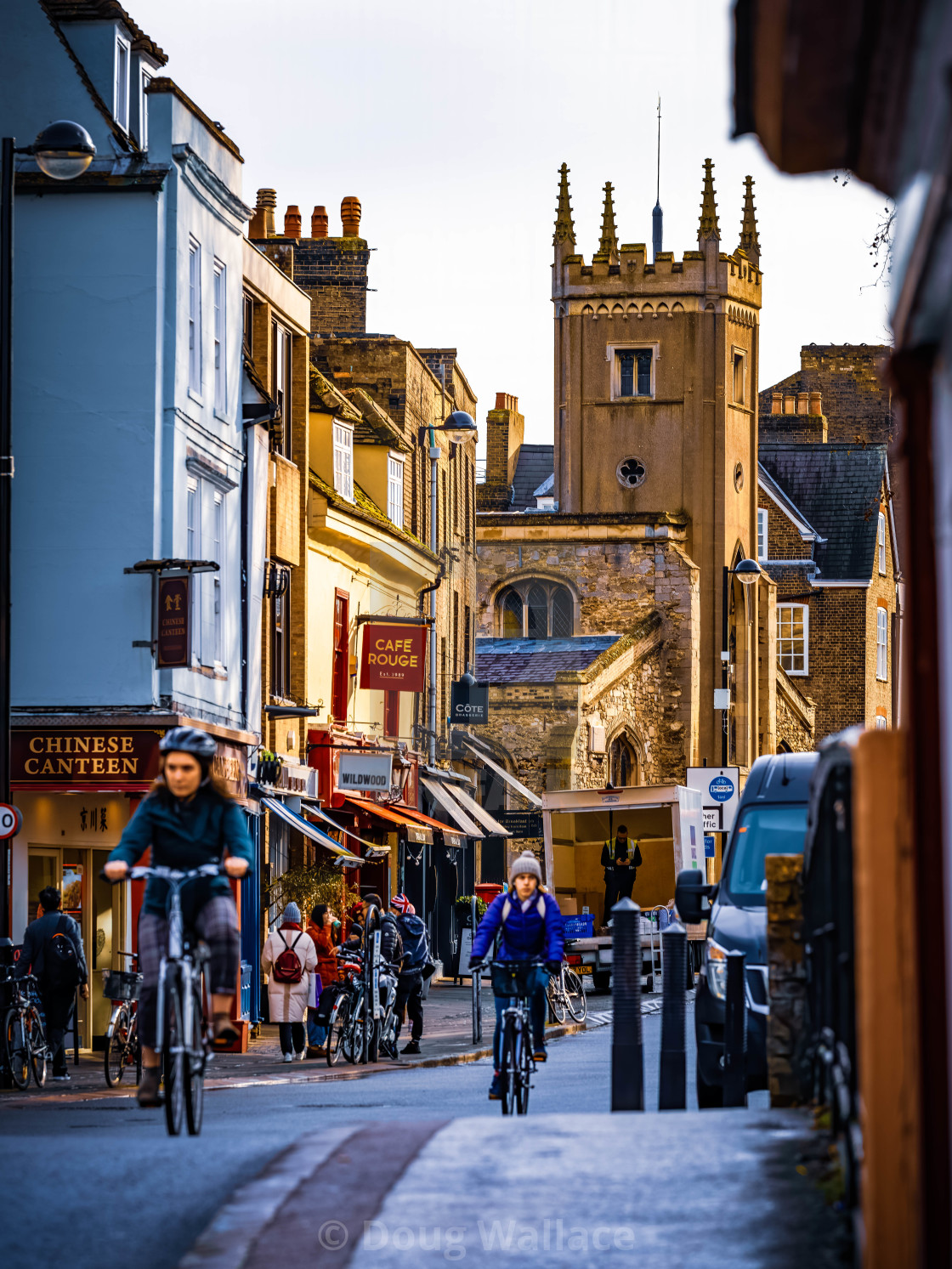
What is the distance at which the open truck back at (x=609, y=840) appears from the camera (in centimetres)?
3650

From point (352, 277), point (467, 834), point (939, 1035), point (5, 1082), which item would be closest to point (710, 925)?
point (5, 1082)

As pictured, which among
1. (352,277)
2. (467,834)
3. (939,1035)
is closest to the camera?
(939,1035)

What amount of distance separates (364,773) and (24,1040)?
16.4 meters

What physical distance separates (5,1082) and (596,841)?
2047 cm

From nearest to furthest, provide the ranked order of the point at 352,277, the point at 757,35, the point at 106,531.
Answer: the point at 757,35, the point at 106,531, the point at 352,277

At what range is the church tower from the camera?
69688 millimetres

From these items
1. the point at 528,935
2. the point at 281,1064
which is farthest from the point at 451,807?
the point at 528,935

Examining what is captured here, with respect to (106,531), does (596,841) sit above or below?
below

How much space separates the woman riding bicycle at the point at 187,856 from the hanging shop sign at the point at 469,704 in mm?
35482

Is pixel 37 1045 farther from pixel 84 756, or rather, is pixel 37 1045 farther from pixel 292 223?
pixel 292 223

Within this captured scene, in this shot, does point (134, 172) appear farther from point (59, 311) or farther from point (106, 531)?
point (106, 531)

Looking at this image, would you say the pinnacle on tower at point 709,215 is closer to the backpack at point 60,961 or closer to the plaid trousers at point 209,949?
the backpack at point 60,961

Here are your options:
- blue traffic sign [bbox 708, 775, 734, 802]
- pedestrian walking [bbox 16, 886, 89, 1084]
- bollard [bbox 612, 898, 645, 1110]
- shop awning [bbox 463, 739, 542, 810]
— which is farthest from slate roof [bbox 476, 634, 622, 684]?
bollard [bbox 612, 898, 645, 1110]

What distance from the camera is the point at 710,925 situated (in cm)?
1500
